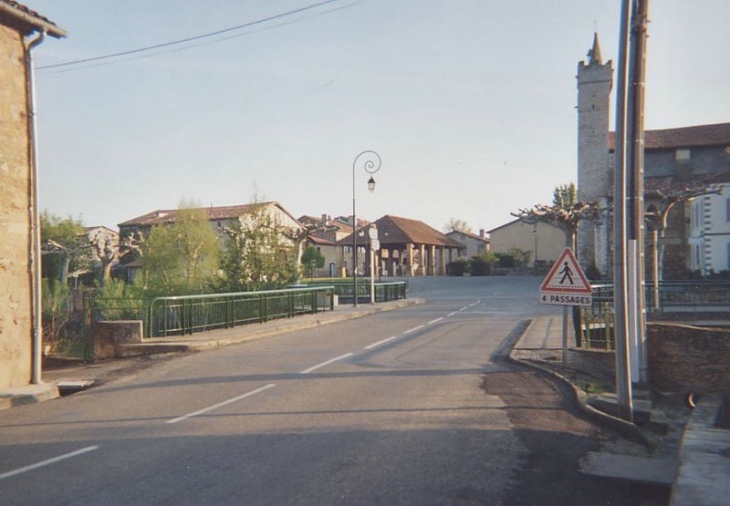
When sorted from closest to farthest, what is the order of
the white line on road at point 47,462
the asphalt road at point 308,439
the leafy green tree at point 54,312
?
the asphalt road at point 308,439 < the white line on road at point 47,462 < the leafy green tree at point 54,312

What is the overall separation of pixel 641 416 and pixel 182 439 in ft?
18.6

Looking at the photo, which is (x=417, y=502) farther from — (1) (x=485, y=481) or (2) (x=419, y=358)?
(2) (x=419, y=358)

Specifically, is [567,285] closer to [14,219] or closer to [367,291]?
[14,219]

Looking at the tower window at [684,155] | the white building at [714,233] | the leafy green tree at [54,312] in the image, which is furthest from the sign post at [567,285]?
the tower window at [684,155]

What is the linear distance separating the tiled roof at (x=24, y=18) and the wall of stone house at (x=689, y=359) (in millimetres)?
11712

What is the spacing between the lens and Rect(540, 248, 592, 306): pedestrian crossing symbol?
10.5m

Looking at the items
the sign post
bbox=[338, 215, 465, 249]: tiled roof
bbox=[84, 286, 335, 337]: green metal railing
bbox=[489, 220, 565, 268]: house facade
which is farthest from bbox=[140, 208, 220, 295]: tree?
bbox=[489, 220, 565, 268]: house facade

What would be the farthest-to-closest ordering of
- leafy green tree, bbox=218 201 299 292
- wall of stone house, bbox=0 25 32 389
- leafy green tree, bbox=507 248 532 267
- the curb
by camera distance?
leafy green tree, bbox=507 248 532 267 < leafy green tree, bbox=218 201 299 292 < wall of stone house, bbox=0 25 32 389 < the curb

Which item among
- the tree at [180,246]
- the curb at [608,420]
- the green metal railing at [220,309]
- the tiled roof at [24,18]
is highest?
the tiled roof at [24,18]

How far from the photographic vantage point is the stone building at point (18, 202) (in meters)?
9.93

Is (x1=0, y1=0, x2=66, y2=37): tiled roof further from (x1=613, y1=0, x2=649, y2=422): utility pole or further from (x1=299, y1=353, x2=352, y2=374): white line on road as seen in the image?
(x1=613, y1=0, x2=649, y2=422): utility pole

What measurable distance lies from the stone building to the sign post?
8811mm

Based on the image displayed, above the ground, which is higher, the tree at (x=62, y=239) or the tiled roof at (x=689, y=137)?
the tiled roof at (x=689, y=137)

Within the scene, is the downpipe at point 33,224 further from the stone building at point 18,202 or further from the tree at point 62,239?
the tree at point 62,239
